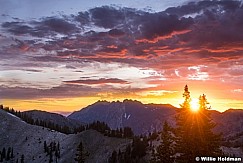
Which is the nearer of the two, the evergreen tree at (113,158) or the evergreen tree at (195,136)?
the evergreen tree at (195,136)

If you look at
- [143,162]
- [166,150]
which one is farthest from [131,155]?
[166,150]

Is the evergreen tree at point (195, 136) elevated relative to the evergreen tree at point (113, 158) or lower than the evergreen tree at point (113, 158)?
elevated

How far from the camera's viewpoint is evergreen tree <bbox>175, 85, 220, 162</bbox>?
2930 centimetres

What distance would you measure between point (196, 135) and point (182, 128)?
4.85 feet

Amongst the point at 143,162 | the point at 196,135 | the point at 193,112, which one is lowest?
the point at 143,162

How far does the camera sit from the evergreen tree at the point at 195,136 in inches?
1153

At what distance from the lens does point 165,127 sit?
33.1m

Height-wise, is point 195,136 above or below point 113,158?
above

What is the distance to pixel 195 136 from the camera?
29.4 metres

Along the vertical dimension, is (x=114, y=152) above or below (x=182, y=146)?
below

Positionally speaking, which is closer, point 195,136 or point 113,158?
point 195,136

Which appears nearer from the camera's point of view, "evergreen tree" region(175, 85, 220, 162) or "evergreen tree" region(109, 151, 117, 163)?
"evergreen tree" region(175, 85, 220, 162)

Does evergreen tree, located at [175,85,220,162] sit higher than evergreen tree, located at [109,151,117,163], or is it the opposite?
evergreen tree, located at [175,85,220,162]

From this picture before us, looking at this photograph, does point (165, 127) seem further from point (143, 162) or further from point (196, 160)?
point (143, 162)
